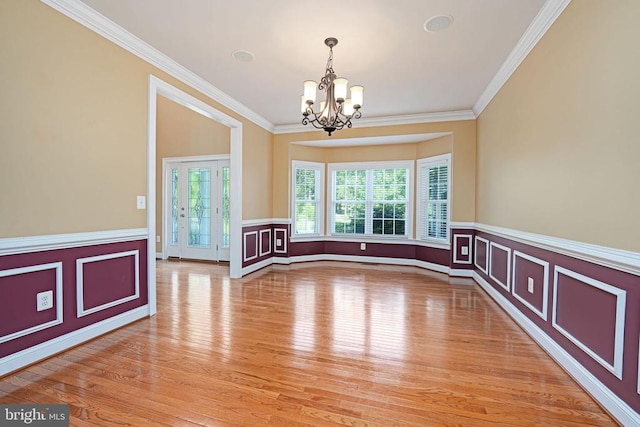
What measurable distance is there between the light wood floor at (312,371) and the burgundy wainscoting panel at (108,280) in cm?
34

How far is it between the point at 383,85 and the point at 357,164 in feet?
7.35

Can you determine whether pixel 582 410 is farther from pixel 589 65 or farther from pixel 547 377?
pixel 589 65

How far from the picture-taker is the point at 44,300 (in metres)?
2.19

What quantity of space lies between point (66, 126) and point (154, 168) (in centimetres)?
86

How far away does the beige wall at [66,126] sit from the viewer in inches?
78.0

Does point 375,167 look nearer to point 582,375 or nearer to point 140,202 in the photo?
point 140,202

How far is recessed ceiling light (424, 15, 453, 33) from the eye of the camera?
95.1 inches

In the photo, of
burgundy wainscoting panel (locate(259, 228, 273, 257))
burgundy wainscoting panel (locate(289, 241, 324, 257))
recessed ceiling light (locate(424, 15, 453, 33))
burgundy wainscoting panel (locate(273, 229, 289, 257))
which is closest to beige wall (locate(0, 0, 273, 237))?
burgundy wainscoting panel (locate(259, 228, 273, 257))

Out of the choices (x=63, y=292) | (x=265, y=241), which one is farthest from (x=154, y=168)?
(x=265, y=241)

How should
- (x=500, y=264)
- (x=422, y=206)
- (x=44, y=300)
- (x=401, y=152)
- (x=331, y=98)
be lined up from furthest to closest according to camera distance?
(x=401, y=152), (x=422, y=206), (x=500, y=264), (x=331, y=98), (x=44, y=300)

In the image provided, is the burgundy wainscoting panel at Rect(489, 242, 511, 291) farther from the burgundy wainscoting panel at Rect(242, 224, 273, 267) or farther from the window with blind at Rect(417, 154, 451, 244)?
the burgundy wainscoting panel at Rect(242, 224, 273, 267)

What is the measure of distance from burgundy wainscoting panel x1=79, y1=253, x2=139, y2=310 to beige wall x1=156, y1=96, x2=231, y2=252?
3.43 m

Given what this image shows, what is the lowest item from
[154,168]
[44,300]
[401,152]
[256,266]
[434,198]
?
[256,266]

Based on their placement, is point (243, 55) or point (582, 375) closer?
point (582, 375)
